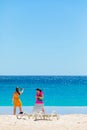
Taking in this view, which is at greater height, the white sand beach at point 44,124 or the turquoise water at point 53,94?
the turquoise water at point 53,94

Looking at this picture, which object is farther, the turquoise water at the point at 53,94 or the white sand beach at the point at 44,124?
the turquoise water at the point at 53,94

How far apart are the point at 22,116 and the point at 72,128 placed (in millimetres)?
2650

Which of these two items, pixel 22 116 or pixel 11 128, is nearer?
pixel 11 128

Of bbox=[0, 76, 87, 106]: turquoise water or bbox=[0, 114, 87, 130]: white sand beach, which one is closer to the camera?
bbox=[0, 114, 87, 130]: white sand beach

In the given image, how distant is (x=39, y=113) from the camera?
13.5 metres

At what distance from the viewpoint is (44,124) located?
1241cm

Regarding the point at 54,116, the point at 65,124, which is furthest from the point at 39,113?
the point at 65,124

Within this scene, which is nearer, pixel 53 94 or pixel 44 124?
pixel 44 124

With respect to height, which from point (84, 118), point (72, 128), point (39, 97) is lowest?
point (72, 128)

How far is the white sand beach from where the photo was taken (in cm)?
1181

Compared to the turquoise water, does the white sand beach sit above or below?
below

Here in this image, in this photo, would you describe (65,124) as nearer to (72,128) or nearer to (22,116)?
(72,128)

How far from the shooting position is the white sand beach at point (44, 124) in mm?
11812

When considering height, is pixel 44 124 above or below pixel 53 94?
below
